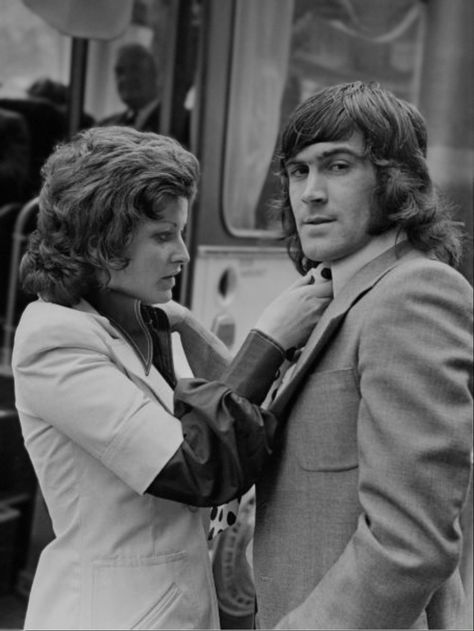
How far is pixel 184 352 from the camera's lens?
2033 millimetres

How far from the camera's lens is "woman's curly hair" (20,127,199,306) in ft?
5.53

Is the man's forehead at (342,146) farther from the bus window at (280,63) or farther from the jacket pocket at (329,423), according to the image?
the bus window at (280,63)

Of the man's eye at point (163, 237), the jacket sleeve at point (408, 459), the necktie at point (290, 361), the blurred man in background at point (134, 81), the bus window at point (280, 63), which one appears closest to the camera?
the jacket sleeve at point (408, 459)

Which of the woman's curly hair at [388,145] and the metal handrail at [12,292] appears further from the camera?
the metal handrail at [12,292]

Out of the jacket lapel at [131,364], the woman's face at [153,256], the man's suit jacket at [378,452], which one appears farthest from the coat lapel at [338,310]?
the woman's face at [153,256]

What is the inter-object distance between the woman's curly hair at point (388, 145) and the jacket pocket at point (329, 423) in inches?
10.9

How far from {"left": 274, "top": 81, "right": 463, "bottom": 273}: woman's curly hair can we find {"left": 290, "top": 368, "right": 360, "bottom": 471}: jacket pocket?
276 mm

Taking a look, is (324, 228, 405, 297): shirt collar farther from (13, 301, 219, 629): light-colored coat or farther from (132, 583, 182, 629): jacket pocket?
(132, 583, 182, 629): jacket pocket

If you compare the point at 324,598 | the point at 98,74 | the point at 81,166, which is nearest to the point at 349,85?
the point at 81,166

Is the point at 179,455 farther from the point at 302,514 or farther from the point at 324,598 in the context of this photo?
the point at 324,598

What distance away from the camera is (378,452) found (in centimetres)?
137

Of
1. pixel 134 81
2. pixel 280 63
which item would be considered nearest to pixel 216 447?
pixel 280 63

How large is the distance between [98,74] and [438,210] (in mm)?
3243

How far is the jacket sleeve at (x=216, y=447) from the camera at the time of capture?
152 centimetres
